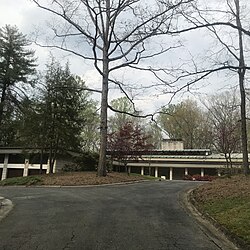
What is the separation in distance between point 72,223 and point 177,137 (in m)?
46.0

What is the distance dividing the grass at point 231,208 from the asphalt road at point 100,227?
1.85 feet

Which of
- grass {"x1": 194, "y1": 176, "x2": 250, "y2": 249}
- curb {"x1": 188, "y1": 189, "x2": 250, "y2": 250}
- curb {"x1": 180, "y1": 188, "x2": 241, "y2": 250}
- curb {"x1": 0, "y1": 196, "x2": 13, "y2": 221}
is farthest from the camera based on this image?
curb {"x1": 0, "y1": 196, "x2": 13, "y2": 221}

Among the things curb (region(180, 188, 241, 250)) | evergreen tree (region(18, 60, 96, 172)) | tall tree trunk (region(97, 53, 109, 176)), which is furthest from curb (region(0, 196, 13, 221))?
evergreen tree (region(18, 60, 96, 172))

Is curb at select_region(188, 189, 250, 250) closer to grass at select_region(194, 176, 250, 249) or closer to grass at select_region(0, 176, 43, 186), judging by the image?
grass at select_region(194, 176, 250, 249)

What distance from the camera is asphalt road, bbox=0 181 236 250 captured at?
5.69 meters

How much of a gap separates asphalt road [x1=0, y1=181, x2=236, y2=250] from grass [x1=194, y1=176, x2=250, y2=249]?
57 cm

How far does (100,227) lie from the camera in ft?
22.7

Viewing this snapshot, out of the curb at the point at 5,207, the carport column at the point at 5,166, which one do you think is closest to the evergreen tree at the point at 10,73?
the carport column at the point at 5,166

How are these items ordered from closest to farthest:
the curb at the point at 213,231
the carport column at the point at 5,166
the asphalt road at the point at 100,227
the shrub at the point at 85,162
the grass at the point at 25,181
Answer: the asphalt road at the point at 100,227
the curb at the point at 213,231
the grass at the point at 25,181
the shrub at the point at 85,162
the carport column at the point at 5,166

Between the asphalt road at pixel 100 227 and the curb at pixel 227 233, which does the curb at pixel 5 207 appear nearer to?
the asphalt road at pixel 100 227

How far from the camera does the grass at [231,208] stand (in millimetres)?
6587

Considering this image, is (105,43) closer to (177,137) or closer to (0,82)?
(0,82)

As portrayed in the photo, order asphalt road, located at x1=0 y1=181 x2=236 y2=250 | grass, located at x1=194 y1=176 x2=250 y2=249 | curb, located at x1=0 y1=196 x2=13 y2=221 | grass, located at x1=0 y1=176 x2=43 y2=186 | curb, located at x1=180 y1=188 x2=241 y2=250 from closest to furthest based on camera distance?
asphalt road, located at x1=0 y1=181 x2=236 y2=250
curb, located at x1=180 y1=188 x2=241 y2=250
grass, located at x1=194 y1=176 x2=250 y2=249
curb, located at x1=0 y1=196 x2=13 y2=221
grass, located at x1=0 y1=176 x2=43 y2=186

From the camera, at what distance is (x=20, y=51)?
130 ft
